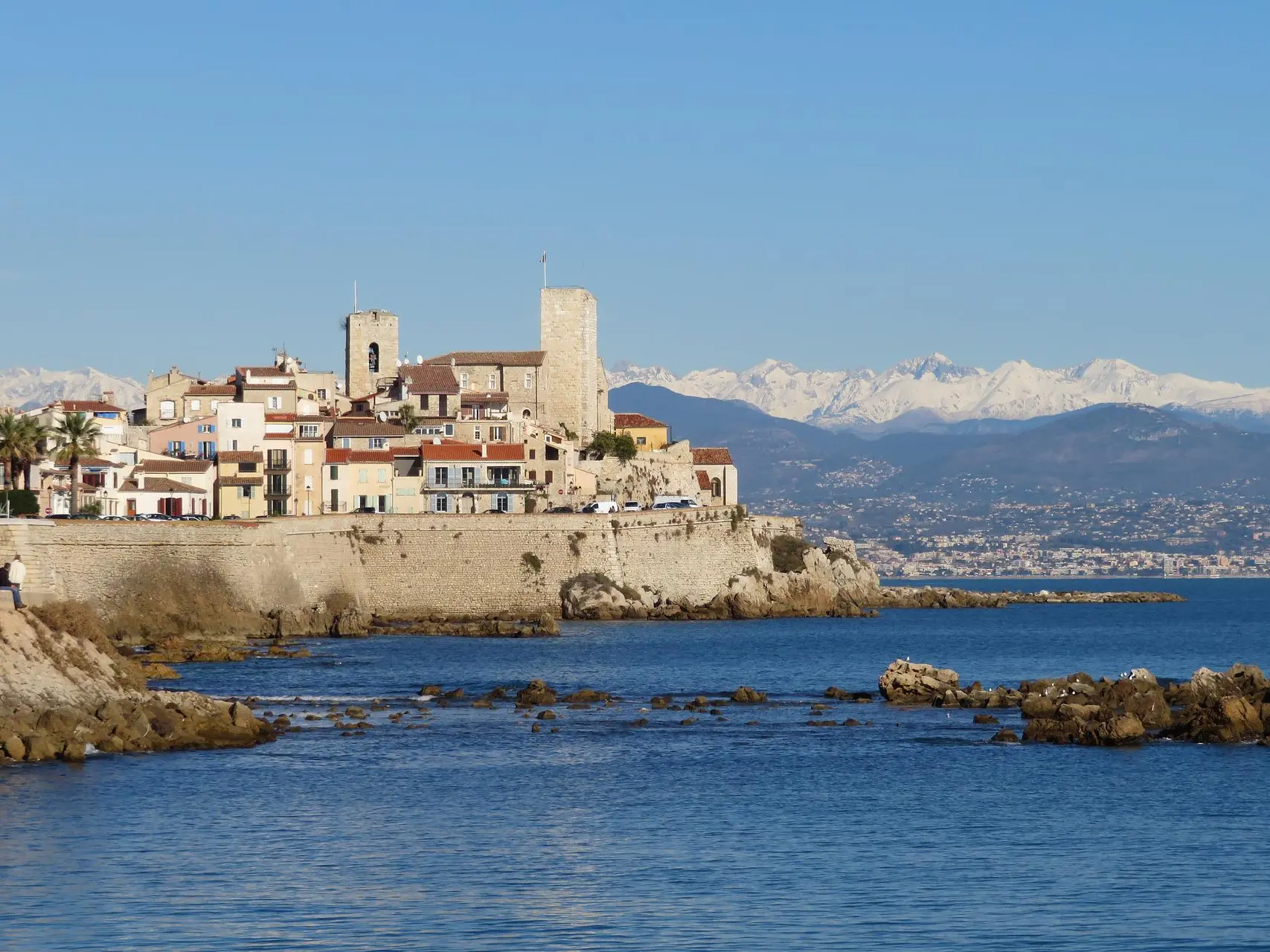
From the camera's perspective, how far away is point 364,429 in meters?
100

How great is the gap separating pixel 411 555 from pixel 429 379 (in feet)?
77.4

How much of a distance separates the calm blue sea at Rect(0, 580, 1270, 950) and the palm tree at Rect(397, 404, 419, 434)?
46.0 m

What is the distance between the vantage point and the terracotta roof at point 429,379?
110562mm

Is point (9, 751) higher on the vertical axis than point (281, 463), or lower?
lower

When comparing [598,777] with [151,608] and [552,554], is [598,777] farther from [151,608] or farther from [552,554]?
[552,554]

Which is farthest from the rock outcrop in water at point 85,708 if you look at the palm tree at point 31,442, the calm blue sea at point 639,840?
the palm tree at point 31,442

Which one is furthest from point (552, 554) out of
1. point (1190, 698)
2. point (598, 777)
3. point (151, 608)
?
point (598, 777)

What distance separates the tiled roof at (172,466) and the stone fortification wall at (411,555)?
27.2 ft

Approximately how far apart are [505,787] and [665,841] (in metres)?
6.87

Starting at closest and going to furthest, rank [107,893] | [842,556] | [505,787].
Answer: [107,893], [505,787], [842,556]

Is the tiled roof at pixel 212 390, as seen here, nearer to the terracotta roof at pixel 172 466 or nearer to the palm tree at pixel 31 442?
the terracotta roof at pixel 172 466

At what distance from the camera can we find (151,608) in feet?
258

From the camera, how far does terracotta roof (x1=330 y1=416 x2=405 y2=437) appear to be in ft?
327

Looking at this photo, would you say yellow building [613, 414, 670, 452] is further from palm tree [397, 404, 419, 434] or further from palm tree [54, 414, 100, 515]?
palm tree [54, 414, 100, 515]
